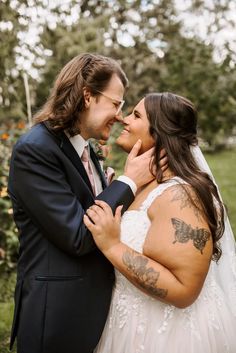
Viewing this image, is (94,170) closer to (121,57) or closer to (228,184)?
(228,184)

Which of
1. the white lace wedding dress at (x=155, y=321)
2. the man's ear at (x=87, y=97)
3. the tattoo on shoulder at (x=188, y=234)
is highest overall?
the man's ear at (x=87, y=97)

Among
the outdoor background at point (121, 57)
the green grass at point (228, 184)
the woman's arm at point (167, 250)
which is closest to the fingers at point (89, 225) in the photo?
the woman's arm at point (167, 250)

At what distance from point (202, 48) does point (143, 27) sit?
332 centimetres

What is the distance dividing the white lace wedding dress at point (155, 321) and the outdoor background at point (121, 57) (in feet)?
6.32

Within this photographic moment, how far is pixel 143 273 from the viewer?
230 cm

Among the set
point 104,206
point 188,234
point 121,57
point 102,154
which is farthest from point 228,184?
point 104,206

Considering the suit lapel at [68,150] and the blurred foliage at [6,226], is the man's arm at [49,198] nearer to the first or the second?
the suit lapel at [68,150]

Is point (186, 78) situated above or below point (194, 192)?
below

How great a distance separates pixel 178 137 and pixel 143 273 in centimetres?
77

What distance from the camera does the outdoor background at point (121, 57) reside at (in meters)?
4.87

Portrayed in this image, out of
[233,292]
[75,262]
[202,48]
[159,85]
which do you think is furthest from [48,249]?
[159,85]

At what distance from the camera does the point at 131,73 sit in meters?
21.0

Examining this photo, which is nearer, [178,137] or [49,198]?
[49,198]

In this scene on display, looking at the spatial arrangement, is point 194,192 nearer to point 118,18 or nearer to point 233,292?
point 233,292
